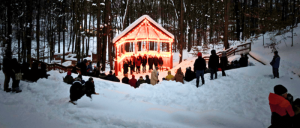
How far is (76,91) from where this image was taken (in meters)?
6.12

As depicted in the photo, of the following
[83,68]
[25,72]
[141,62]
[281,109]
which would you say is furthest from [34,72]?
[281,109]

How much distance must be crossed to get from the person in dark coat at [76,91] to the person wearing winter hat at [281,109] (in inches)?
201

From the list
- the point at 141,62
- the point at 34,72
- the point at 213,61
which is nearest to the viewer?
the point at 213,61

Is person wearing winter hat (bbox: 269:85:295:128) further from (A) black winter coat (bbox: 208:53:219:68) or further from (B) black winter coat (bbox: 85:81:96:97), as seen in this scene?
(A) black winter coat (bbox: 208:53:219:68)

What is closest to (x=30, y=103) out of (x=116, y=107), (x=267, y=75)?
(x=116, y=107)

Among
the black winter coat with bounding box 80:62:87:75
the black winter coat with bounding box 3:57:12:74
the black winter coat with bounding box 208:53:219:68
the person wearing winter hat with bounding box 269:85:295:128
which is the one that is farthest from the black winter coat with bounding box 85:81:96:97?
the black winter coat with bounding box 80:62:87:75

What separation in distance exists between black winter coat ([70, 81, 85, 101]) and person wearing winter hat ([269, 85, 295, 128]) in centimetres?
512

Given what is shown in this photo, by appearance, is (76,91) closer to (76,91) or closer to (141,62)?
(76,91)

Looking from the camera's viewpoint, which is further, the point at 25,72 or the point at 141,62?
the point at 141,62

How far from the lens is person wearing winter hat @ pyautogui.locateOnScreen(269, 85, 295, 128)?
348 cm

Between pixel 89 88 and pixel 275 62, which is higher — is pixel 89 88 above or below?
below

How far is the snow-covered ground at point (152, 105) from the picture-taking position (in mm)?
5188

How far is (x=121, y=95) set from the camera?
7.24 metres

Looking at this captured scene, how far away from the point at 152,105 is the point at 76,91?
8.11 ft
